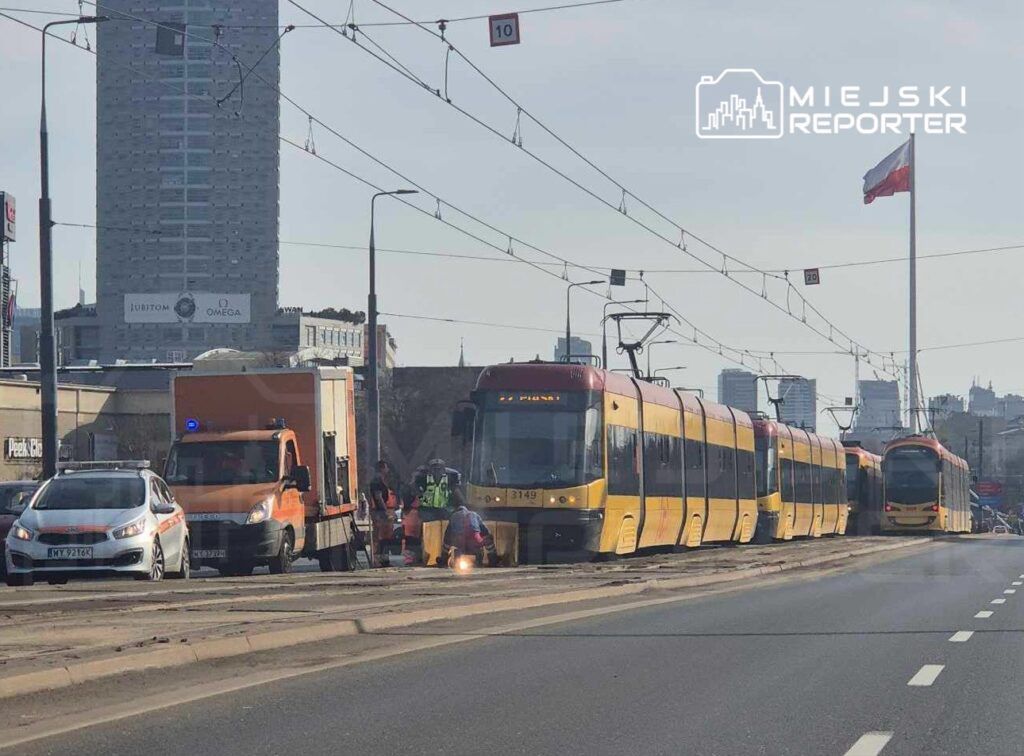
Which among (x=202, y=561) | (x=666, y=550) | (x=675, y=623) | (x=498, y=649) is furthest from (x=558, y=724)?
(x=666, y=550)

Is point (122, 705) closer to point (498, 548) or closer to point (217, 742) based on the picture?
point (217, 742)

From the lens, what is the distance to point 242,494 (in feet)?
82.9

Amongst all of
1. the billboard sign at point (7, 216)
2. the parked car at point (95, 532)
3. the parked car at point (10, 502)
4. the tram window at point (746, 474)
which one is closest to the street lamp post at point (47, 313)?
the parked car at point (10, 502)

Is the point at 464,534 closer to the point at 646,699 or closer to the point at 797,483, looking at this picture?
the point at 646,699

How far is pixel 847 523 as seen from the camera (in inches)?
2472

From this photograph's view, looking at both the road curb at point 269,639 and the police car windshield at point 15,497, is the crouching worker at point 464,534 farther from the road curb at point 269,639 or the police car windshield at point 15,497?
the police car windshield at point 15,497

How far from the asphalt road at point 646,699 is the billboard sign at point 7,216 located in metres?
70.7

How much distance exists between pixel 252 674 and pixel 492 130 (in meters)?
18.7

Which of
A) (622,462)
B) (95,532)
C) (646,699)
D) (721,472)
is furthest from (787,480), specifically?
(646,699)

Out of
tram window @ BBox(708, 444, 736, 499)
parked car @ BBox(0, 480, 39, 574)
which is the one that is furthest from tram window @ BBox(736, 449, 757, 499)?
parked car @ BBox(0, 480, 39, 574)

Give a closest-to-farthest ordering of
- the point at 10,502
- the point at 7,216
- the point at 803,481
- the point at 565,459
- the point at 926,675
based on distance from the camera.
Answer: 1. the point at 926,675
2. the point at 10,502
3. the point at 565,459
4. the point at 803,481
5. the point at 7,216

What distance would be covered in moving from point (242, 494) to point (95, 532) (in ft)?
13.5

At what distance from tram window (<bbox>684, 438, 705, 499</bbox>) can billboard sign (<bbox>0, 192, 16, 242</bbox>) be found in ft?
173

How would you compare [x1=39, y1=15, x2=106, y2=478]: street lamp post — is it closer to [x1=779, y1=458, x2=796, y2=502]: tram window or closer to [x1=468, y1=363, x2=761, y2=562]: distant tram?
[x1=468, y1=363, x2=761, y2=562]: distant tram
